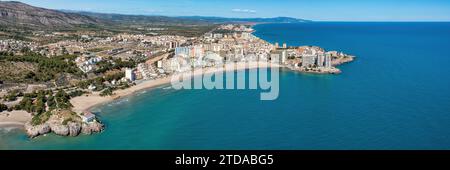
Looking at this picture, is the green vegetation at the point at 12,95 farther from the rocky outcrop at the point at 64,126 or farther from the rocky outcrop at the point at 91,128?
the rocky outcrop at the point at 91,128

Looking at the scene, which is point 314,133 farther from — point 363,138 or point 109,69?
point 109,69

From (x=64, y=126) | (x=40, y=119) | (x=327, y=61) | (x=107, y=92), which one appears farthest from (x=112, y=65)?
(x=327, y=61)

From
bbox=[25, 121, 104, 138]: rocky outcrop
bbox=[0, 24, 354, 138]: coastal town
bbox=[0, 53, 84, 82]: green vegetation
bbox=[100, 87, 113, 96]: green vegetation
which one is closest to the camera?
bbox=[25, 121, 104, 138]: rocky outcrop

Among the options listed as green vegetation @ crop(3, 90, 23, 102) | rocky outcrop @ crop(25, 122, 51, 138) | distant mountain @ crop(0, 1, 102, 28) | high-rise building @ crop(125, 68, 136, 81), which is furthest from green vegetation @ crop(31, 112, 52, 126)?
distant mountain @ crop(0, 1, 102, 28)

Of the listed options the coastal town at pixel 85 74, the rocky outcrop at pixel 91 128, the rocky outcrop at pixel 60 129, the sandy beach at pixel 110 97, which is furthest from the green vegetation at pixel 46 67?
the rocky outcrop at pixel 91 128

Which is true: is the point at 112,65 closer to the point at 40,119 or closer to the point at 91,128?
the point at 40,119

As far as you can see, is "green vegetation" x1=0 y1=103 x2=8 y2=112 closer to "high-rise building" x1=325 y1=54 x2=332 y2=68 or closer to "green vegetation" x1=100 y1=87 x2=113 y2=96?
"green vegetation" x1=100 y1=87 x2=113 y2=96

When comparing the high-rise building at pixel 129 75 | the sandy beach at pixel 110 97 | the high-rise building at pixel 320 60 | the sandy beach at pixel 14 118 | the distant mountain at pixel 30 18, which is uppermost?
the distant mountain at pixel 30 18
